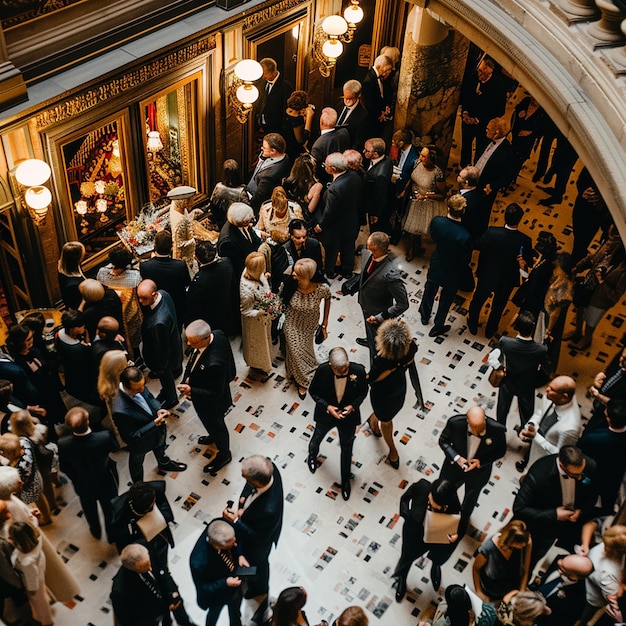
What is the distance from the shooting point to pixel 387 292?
779cm

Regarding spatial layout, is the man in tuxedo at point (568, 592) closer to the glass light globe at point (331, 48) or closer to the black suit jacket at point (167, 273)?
the black suit jacket at point (167, 273)

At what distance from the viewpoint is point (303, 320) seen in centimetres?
770

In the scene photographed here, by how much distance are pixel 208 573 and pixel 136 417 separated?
5.32 ft

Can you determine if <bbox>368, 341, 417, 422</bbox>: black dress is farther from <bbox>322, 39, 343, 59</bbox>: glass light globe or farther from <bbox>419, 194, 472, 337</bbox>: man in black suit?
<bbox>322, 39, 343, 59</bbox>: glass light globe

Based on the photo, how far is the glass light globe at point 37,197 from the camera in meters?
7.41

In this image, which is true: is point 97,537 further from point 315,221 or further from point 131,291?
point 315,221

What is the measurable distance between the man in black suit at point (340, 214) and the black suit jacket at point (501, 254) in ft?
5.12

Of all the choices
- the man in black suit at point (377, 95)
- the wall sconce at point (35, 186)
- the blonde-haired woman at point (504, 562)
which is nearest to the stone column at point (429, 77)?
the man in black suit at point (377, 95)

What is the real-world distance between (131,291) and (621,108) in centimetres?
482

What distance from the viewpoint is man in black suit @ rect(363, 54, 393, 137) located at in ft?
34.4

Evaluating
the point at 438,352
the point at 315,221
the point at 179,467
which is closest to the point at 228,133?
the point at 315,221

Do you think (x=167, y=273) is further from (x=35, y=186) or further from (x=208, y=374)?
(x=35, y=186)

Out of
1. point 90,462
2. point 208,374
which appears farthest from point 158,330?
point 90,462

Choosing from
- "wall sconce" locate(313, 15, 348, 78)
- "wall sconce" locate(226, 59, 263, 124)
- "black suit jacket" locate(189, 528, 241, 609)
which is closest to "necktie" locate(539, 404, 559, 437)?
"black suit jacket" locate(189, 528, 241, 609)
